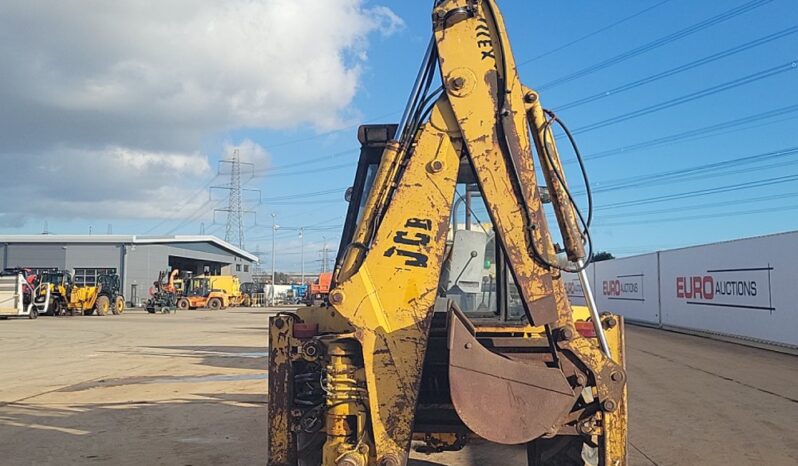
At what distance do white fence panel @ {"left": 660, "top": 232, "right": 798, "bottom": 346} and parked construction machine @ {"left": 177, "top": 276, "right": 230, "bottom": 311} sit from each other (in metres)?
39.9

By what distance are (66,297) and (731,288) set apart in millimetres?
33224

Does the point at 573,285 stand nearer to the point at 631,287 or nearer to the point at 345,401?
the point at 345,401

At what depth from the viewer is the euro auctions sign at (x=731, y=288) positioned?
18.6 m

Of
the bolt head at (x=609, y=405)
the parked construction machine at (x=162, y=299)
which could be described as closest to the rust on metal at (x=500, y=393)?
the bolt head at (x=609, y=405)

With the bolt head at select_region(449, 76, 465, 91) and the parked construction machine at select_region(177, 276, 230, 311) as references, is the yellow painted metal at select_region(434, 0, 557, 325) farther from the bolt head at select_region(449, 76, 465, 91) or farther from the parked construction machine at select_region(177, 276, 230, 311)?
the parked construction machine at select_region(177, 276, 230, 311)

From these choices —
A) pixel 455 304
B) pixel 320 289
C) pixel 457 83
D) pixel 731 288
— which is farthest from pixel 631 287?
pixel 457 83

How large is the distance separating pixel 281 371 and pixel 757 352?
16.2m

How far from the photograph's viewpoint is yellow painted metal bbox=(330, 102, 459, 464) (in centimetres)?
415

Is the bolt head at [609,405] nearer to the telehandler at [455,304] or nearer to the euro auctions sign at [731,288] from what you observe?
the telehandler at [455,304]

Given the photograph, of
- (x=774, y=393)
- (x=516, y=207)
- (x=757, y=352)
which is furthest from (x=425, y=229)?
(x=757, y=352)

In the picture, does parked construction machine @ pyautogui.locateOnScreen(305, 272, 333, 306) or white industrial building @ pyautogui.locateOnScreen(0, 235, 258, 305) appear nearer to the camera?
parked construction machine @ pyautogui.locateOnScreen(305, 272, 333, 306)

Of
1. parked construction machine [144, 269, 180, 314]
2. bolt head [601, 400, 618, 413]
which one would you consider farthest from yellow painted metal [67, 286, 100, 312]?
bolt head [601, 400, 618, 413]

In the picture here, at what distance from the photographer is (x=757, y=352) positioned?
57.5 feet

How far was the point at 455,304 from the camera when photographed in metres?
4.36
